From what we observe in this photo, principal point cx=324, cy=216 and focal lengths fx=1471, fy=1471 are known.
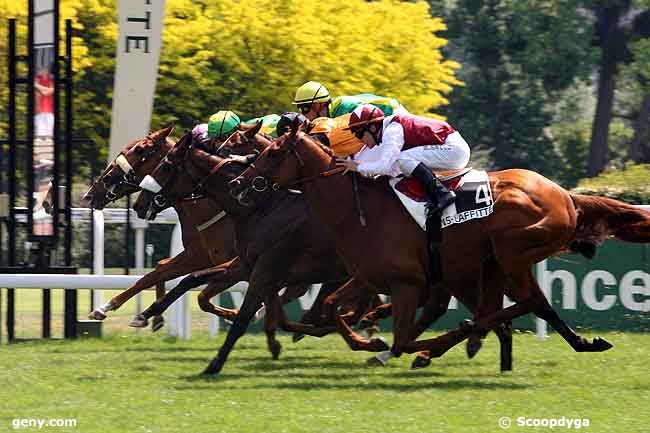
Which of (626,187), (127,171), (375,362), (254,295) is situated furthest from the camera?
(626,187)

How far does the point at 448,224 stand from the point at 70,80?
4209 millimetres

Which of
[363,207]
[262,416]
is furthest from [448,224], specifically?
[262,416]

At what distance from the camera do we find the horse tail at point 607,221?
32.4 feet

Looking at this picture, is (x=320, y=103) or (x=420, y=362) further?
(x=320, y=103)

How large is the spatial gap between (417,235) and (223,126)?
2.42m

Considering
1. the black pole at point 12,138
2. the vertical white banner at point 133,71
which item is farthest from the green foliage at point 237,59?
the black pole at point 12,138

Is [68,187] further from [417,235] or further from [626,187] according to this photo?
[626,187]

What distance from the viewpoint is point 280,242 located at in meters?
10.1

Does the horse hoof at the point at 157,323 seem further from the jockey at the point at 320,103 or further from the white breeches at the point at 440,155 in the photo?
the white breeches at the point at 440,155

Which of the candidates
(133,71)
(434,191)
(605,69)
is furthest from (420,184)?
(605,69)

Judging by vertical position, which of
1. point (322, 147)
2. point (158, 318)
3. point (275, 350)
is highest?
point (322, 147)

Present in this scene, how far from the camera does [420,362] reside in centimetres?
1000

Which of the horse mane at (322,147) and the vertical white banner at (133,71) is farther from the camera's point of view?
the vertical white banner at (133,71)

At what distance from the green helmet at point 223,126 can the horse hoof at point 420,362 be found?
2406 mm
